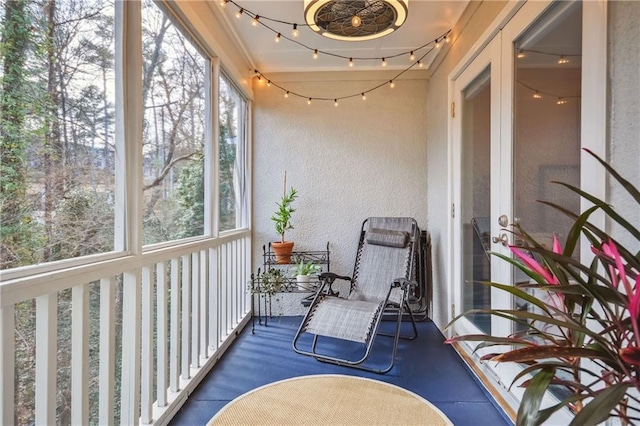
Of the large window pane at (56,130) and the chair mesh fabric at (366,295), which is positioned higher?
the large window pane at (56,130)

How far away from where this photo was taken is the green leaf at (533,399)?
732mm

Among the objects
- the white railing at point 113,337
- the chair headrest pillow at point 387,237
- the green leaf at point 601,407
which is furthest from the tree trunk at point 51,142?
the chair headrest pillow at point 387,237

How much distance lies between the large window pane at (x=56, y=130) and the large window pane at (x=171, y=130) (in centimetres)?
28

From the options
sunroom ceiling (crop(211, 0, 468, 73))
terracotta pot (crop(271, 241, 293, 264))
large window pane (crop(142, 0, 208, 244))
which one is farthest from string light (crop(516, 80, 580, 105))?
terracotta pot (crop(271, 241, 293, 264))

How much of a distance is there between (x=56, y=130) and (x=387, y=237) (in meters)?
2.48

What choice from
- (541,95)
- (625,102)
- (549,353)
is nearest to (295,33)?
(541,95)

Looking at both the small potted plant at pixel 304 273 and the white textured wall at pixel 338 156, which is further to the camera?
the white textured wall at pixel 338 156

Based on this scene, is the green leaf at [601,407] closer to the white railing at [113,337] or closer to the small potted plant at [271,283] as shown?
the white railing at [113,337]

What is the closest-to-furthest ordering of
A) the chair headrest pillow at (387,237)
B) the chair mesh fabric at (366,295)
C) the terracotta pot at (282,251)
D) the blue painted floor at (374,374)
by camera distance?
the blue painted floor at (374,374) → the chair mesh fabric at (366,295) → the chair headrest pillow at (387,237) → the terracotta pot at (282,251)

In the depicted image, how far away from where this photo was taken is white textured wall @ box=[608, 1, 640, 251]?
1042 mm

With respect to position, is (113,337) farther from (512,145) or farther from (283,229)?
(512,145)

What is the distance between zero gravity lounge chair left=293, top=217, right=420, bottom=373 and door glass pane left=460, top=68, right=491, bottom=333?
0.48 metres

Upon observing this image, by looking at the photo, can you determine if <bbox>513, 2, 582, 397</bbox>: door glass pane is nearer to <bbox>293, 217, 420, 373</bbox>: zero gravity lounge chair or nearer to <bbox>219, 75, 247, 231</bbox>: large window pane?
<bbox>293, 217, 420, 373</bbox>: zero gravity lounge chair

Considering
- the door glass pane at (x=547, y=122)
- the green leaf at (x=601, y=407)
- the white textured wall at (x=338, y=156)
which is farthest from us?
the white textured wall at (x=338, y=156)
